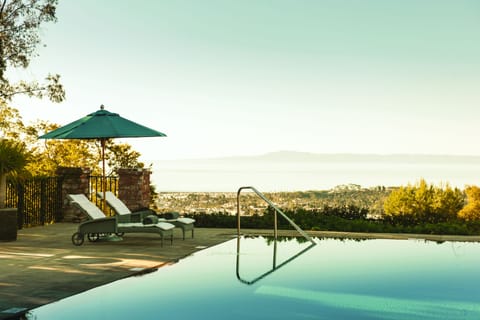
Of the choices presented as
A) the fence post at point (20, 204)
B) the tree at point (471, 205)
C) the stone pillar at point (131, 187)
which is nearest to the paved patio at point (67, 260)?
the fence post at point (20, 204)

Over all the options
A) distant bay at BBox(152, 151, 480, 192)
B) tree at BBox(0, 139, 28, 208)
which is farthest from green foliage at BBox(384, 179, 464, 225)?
tree at BBox(0, 139, 28, 208)

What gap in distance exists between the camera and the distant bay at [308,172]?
2133 centimetres

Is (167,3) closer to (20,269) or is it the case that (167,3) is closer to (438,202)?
(438,202)

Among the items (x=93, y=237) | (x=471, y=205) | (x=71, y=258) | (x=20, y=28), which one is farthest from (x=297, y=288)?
(x=20, y=28)

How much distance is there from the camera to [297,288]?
24.2 ft

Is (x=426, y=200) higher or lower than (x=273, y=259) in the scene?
higher

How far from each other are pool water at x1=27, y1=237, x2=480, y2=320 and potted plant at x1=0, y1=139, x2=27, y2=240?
4132 mm

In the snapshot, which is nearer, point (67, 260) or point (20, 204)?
point (67, 260)

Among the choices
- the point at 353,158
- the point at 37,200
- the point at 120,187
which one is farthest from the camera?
the point at 353,158

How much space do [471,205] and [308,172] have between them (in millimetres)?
7451

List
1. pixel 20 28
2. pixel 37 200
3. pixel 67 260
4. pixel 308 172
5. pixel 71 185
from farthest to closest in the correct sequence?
pixel 308 172 < pixel 20 28 < pixel 71 185 < pixel 37 200 < pixel 67 260

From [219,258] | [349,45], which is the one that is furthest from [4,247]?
[349,45]

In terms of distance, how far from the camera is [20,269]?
8422 millimetres

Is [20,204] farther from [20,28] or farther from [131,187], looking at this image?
[20,28]
